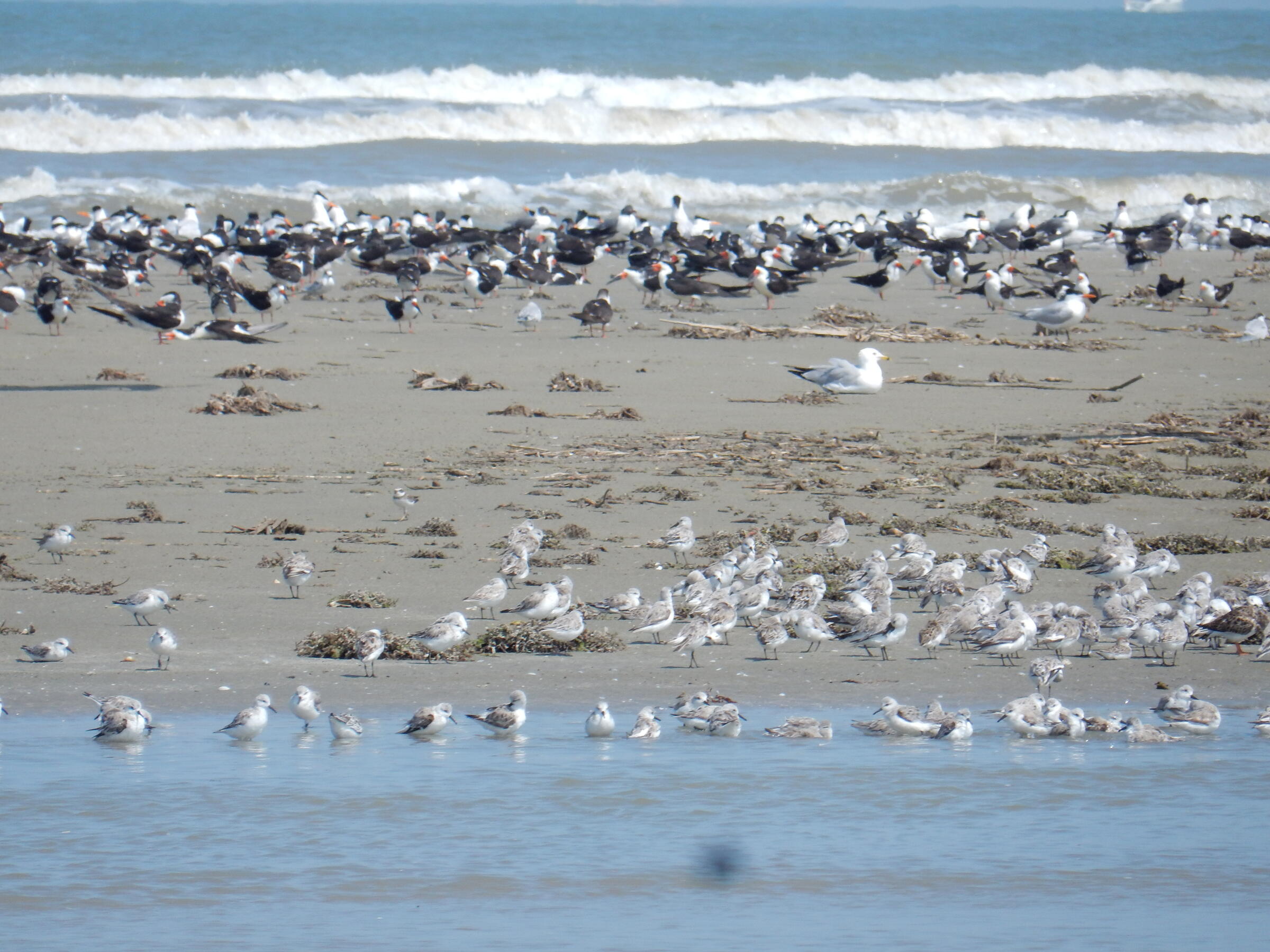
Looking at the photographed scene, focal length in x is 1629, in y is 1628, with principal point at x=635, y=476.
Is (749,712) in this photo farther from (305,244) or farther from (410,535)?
(305,244)

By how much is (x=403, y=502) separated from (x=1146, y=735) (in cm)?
530

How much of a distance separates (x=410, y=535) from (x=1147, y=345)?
11.2 metres

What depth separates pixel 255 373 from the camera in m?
16.1

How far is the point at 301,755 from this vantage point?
7.21 m

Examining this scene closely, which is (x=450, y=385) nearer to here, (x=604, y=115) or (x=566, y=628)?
(x=566, y=628)

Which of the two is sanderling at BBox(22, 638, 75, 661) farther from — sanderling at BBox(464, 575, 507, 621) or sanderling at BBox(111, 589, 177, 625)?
sanderling at BBox(464, 575, 507, 621)

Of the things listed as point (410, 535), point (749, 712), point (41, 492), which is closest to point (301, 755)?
point (749, 712)

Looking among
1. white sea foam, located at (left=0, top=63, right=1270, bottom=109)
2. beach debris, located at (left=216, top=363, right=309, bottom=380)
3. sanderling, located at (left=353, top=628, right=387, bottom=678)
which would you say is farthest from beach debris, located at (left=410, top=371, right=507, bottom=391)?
white sea foam, located at (left=0, top=63, right=1270, bottom=109)

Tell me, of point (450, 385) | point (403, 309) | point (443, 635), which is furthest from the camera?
point (403, 309)

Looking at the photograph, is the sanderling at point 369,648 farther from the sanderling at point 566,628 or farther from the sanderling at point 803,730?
the sanderling at point 803,730

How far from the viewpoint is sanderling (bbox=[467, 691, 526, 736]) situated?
7.38 m

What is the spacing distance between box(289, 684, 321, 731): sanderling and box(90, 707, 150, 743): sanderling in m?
0.68

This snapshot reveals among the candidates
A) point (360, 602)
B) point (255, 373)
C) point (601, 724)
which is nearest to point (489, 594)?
point (360, 602)

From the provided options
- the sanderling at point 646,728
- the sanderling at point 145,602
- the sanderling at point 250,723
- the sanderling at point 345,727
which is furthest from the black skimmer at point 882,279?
the sanderling at point 250,723
